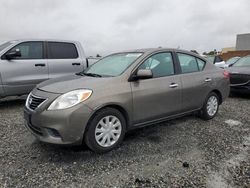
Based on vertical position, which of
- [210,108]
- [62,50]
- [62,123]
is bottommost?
[210,108]

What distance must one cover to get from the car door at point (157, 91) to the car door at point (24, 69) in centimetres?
343

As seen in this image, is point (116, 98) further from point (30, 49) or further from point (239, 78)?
point (239, 78)

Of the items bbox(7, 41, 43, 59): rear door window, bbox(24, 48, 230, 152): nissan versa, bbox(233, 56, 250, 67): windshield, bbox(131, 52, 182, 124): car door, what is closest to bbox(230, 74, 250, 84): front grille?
bbox(233, 56, 250, 67): windshield

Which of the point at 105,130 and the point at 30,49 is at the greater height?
the point at 30,49

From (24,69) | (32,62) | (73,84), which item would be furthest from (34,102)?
(32,62)

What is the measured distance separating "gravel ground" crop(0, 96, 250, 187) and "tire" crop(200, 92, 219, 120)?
0.50 m

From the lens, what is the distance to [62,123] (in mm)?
3232

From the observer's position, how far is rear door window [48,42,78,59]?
6.80m

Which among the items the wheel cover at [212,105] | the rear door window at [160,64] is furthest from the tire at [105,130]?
the wheel cover at [212,105]

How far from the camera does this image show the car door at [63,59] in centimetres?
674

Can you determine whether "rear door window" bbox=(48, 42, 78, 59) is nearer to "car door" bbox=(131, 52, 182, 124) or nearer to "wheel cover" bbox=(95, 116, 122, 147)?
"car door" bbox=(131, 52, 182, 124)

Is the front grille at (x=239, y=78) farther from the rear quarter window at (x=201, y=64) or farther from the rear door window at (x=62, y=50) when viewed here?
the rear door window at (x=62, y=50)

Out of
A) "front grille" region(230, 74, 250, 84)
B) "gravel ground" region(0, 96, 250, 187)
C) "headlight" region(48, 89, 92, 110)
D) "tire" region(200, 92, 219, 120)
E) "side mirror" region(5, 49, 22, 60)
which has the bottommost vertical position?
"gravel ground" region(0, 96, 250, 187)

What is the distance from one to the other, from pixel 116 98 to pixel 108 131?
0.48 m
